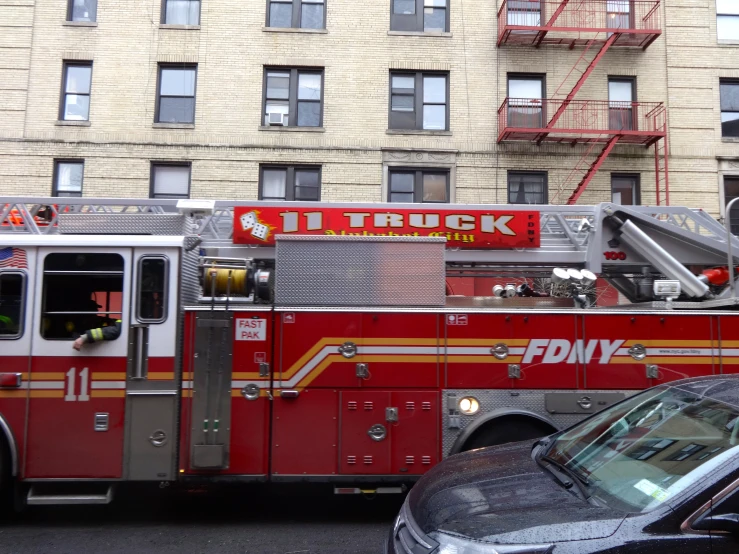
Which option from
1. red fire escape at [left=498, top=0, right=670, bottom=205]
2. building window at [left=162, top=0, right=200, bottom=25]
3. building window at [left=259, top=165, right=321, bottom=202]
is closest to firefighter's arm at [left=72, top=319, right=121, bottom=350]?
building window at [left=259, top=165, right=321, bottom=202]

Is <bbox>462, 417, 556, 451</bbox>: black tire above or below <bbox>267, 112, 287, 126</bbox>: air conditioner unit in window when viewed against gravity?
below

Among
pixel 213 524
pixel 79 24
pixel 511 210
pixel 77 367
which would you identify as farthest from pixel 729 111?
pixel 79 24

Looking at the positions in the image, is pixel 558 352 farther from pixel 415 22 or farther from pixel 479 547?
pixel 415 22

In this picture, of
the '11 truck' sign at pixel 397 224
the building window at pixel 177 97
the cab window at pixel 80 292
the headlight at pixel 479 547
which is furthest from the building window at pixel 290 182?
the headlight at pixel 479 547

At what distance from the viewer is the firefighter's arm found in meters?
5.75

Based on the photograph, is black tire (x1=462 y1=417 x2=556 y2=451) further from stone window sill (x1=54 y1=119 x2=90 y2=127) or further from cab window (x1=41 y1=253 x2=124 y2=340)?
stone window sill (x1=54 y1=119 x2=90 y2=127)

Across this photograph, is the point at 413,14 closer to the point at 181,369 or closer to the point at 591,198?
the point at 591,198

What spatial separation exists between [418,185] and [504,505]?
12386 millimetres

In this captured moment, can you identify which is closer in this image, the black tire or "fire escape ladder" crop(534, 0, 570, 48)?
the black tire

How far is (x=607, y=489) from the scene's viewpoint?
3.27 m

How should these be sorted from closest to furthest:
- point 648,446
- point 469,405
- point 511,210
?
point 648,446
point 469,405
point 511,210

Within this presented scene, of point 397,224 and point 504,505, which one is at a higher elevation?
point 397,224

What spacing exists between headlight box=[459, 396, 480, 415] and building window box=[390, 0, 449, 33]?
476 inches

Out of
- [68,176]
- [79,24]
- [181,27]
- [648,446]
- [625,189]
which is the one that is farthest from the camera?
[625,189]
